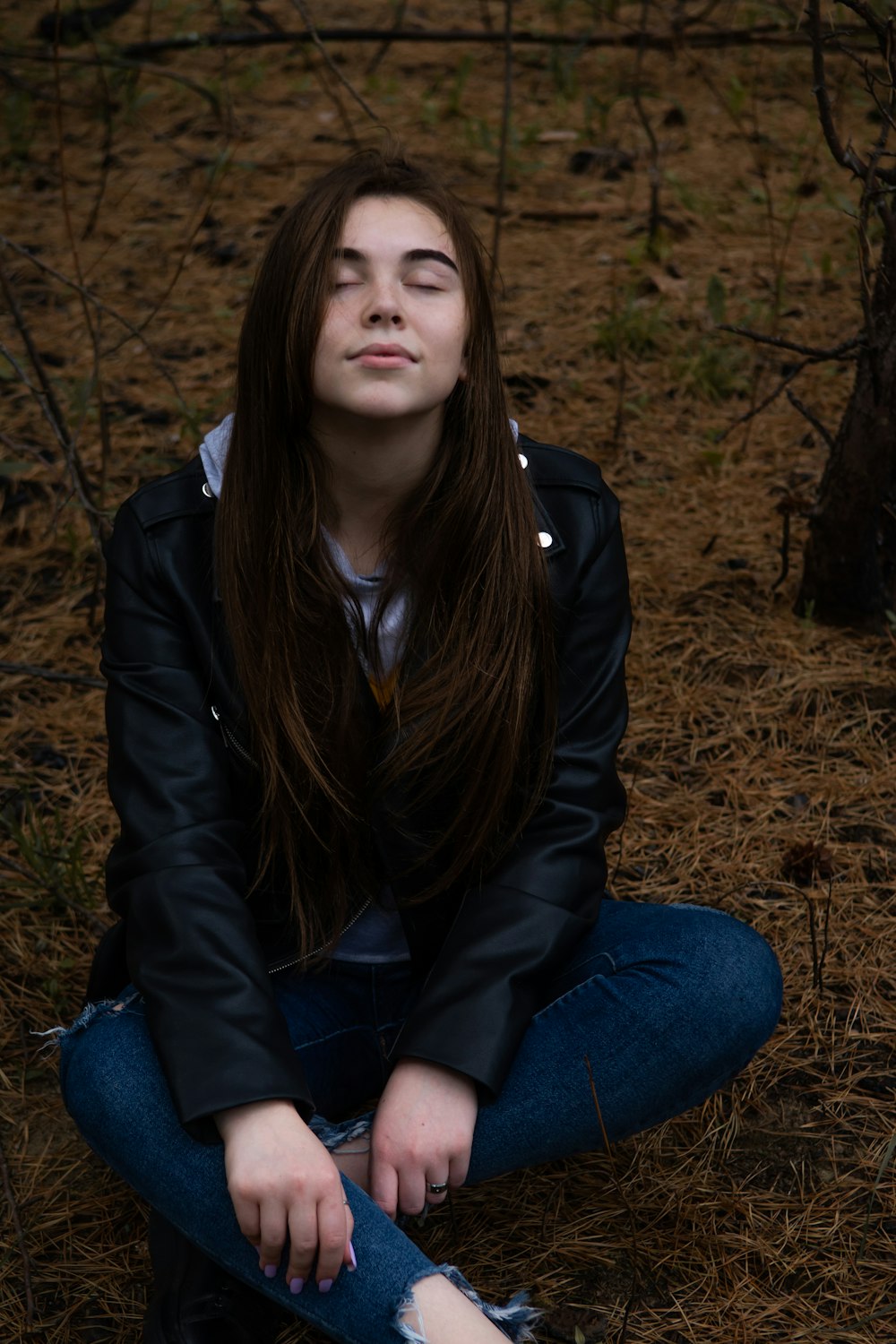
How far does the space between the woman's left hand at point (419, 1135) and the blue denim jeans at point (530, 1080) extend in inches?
1.8

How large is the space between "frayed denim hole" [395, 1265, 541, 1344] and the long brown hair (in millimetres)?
495

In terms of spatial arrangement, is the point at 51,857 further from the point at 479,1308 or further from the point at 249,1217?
the point at 479,1308

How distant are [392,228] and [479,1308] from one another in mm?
1365

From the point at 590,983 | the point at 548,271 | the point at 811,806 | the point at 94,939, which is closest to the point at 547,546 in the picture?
the point at 590,983

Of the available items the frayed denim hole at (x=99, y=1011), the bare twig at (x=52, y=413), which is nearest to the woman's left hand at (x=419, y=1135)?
the frayed denim hole at (x=99, y=1011)

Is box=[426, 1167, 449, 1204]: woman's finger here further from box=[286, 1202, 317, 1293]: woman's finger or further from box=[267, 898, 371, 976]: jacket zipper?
box=[267, 898, 371, 976]: jacket zipper

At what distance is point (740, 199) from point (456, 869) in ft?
11.3

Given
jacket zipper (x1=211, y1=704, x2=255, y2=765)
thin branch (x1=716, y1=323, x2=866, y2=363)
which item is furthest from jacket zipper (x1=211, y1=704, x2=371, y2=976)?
thin branch (x1=716, y1=323, x2=866, y2=363)

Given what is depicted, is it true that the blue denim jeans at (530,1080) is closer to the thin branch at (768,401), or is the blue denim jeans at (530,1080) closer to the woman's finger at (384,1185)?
the woman's finger at (384,1185)

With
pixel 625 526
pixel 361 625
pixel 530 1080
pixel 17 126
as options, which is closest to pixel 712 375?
pixel 625 526

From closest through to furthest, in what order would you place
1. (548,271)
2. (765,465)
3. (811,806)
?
(811,806) → (765,465) → (548,271)

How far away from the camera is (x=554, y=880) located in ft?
5.96

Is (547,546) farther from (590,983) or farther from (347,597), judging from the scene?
(590,983)

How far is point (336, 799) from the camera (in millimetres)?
1813
